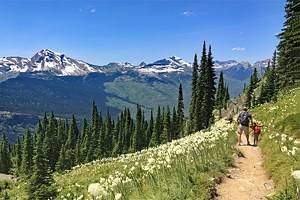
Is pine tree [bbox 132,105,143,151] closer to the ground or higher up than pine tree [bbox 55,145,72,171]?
higher up

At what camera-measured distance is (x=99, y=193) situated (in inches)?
290

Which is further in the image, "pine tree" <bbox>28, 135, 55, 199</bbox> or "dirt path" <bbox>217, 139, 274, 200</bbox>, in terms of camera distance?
"pine tree" <bbox>28, 135, 55, 199</bbox>

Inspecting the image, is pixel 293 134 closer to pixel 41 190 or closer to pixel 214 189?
pixel 214 189

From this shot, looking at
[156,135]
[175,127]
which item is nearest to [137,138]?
[156,135]

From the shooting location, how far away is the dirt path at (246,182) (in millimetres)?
13156

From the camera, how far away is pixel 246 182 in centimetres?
1501

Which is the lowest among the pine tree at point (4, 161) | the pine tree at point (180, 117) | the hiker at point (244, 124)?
the pine tree at point (4, 161)

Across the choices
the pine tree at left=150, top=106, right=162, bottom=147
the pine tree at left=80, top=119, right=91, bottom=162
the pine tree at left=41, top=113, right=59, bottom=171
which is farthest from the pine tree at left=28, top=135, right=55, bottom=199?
the pine tree at left=41, top=113, right=59, bottom=171

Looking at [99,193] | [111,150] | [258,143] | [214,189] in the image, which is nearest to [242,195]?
[214,189]

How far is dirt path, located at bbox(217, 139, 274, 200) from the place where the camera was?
1316cm

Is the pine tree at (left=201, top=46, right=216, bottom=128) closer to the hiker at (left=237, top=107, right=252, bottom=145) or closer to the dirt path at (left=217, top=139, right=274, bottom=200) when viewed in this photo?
the hiker at (left=237, top=107, right=252, bottom=145)

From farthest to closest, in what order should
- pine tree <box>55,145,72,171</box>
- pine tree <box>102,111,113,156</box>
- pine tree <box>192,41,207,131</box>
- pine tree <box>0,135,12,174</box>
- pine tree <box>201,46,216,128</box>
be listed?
pine tree <box>0,135,12,174</box> → pine tree <box>102,111,113,156</box> → pine tree <box>55,145,72,171</box> → pine tree <box>192,41,207,131</box> → pine tree <box>201,46,216,128</box>

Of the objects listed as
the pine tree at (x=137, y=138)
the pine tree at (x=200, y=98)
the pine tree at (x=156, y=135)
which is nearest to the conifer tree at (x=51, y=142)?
the pine tree at (x=137, y=138)

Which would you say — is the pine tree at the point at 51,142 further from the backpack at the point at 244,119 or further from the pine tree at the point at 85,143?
the backpack at the point at 244,119
